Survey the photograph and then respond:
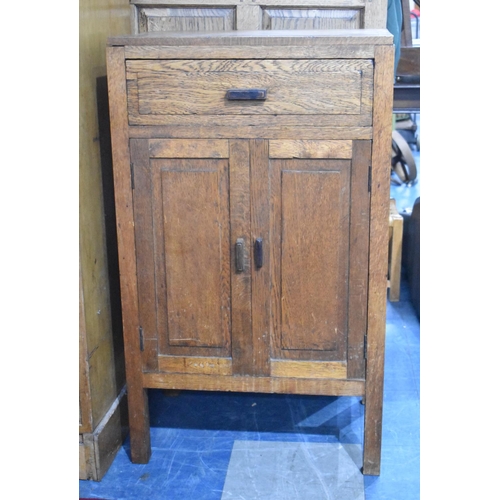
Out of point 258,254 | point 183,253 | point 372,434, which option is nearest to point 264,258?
point 258,254

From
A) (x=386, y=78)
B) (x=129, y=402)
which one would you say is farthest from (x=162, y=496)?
(x=386, y=78)

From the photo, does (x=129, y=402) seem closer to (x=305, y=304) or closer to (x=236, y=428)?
(x=236, y=428)

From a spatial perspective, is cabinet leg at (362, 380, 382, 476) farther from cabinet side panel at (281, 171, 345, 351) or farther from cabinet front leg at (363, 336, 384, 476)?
cabinet side panel at (281, 171, 345, 351)

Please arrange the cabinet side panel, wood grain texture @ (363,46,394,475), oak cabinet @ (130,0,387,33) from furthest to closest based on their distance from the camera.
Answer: oak cabinet @ (130,0,387,33), the cabinet side panel, wood grain texture @ (363,46,394,475)

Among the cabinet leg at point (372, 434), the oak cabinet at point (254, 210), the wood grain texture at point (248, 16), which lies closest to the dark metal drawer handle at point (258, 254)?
the oak cabinet at point (254, 210)

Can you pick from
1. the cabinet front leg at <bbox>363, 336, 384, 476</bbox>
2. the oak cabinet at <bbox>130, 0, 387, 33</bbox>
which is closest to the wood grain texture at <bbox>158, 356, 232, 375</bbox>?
the cabinet front leg at <bbox>363, 336, 384, 476</bbox>

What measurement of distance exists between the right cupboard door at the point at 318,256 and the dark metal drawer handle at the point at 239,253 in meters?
0.05

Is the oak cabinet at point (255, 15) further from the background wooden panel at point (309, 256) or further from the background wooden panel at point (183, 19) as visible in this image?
the background wooden panel at point (309, 256)

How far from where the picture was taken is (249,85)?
1.75 metres

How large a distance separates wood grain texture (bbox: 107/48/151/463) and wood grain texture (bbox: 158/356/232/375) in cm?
8

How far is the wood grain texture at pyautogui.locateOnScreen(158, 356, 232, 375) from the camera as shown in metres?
1.97

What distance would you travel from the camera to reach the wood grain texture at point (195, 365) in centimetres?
197

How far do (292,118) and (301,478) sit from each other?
1.01 m

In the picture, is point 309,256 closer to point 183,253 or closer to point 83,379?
point 183,253
